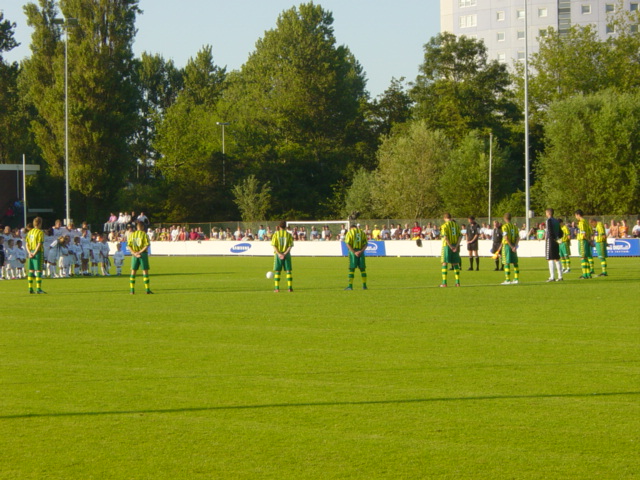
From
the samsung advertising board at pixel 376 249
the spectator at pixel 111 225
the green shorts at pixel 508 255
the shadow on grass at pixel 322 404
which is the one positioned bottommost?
the shadow on grass at pixel 322 404

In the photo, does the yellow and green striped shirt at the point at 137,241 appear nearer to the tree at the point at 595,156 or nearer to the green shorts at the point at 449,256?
the green shorts at the point at 449,256

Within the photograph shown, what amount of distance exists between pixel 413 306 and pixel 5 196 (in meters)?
59.0

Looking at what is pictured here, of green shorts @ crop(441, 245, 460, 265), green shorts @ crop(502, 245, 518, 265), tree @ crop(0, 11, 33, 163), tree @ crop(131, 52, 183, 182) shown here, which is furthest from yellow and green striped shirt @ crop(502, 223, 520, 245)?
tree @ crop(131, 52, 183, 182)

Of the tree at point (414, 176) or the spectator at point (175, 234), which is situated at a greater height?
the tree at point (414, 176)

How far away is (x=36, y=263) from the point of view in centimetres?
2469

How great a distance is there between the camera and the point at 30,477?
6.62 meters

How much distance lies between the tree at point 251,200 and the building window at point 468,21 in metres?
55.7

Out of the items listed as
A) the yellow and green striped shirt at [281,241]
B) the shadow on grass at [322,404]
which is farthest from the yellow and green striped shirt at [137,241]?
the shadow on grass at [322,404]

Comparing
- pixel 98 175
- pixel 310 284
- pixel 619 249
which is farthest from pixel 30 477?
pixel 98 175

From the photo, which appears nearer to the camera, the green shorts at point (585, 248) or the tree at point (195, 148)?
the green shorts at point (585, 248)

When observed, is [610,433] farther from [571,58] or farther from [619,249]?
[571,58]

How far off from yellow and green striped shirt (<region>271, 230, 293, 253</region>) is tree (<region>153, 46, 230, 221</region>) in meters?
60.2

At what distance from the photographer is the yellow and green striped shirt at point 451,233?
24.5 m

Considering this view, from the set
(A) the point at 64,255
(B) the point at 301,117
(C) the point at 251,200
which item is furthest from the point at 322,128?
(A) the point at 64,255
